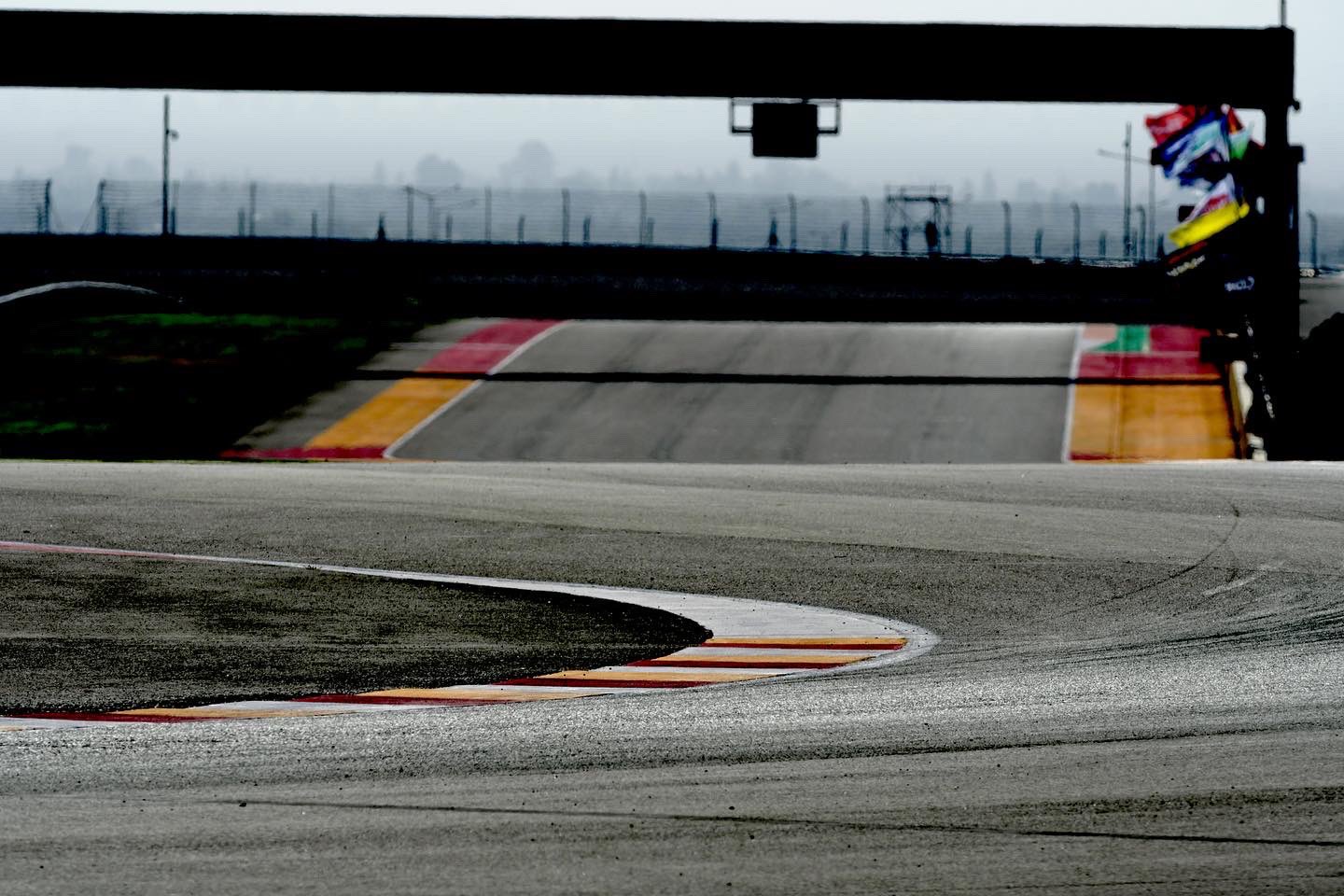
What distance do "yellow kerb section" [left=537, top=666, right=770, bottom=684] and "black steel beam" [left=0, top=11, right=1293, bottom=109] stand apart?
16889 millimetres

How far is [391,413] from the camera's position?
28.9 meters

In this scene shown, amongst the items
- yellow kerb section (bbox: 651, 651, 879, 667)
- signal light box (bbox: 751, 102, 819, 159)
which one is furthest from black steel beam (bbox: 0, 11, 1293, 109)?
yellow kerb section (bbox: 651, 651, 879, 667)

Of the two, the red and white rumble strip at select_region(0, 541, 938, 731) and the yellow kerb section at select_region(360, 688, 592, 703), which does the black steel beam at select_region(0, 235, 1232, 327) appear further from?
the yellow kerb section at select_region(360, 688, 592, 703)

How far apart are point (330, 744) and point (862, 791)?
2286mm

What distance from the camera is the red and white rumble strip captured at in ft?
25.9

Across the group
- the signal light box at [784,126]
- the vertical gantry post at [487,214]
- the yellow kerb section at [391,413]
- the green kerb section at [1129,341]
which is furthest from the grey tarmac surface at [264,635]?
the vertical gantry post at [487,214]

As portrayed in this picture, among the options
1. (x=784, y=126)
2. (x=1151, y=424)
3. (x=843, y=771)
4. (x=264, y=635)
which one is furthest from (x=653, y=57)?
(x=843, y=771)

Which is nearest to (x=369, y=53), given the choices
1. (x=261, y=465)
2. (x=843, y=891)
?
(x=261, y=465)

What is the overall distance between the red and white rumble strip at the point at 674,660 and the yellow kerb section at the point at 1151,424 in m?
14.6

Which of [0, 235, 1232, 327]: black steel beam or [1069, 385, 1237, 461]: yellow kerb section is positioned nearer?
[1069, 385, 1237, 461]: yellow kerb section

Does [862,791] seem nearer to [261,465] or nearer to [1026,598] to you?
[1026,598]

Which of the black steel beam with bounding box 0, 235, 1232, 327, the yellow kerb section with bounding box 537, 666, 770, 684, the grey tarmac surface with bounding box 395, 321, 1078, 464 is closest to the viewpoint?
the yellow kerb section with bounding box 537, 666, 770, 684

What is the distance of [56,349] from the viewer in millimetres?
33656

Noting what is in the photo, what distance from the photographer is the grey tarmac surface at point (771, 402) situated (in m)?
25.8
